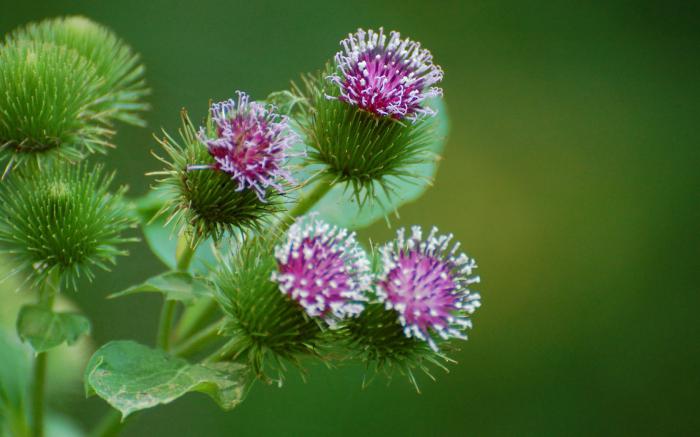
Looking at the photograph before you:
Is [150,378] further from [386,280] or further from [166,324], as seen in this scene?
[386,280]

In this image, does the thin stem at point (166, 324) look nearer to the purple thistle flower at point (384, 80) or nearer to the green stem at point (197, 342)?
the green stem at point (197, 342)

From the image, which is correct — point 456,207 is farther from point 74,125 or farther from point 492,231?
point 74,125

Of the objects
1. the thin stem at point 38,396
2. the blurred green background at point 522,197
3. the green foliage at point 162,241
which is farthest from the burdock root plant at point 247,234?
the blurred green background at point 522,197

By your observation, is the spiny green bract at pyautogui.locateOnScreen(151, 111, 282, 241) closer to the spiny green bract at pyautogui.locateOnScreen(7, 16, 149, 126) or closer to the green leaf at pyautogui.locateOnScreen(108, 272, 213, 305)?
the green leaf at pyautogui.locateOnScreen(108, 272, 213, 305)

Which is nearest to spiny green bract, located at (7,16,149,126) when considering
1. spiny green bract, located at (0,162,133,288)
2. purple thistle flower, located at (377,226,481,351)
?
spiny green bract, located at (0,162,133,288)

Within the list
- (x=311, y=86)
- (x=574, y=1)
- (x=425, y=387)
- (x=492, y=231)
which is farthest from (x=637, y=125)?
(x=311, y=86)

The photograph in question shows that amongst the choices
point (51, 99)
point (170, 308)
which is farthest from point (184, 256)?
point (51, 99)
